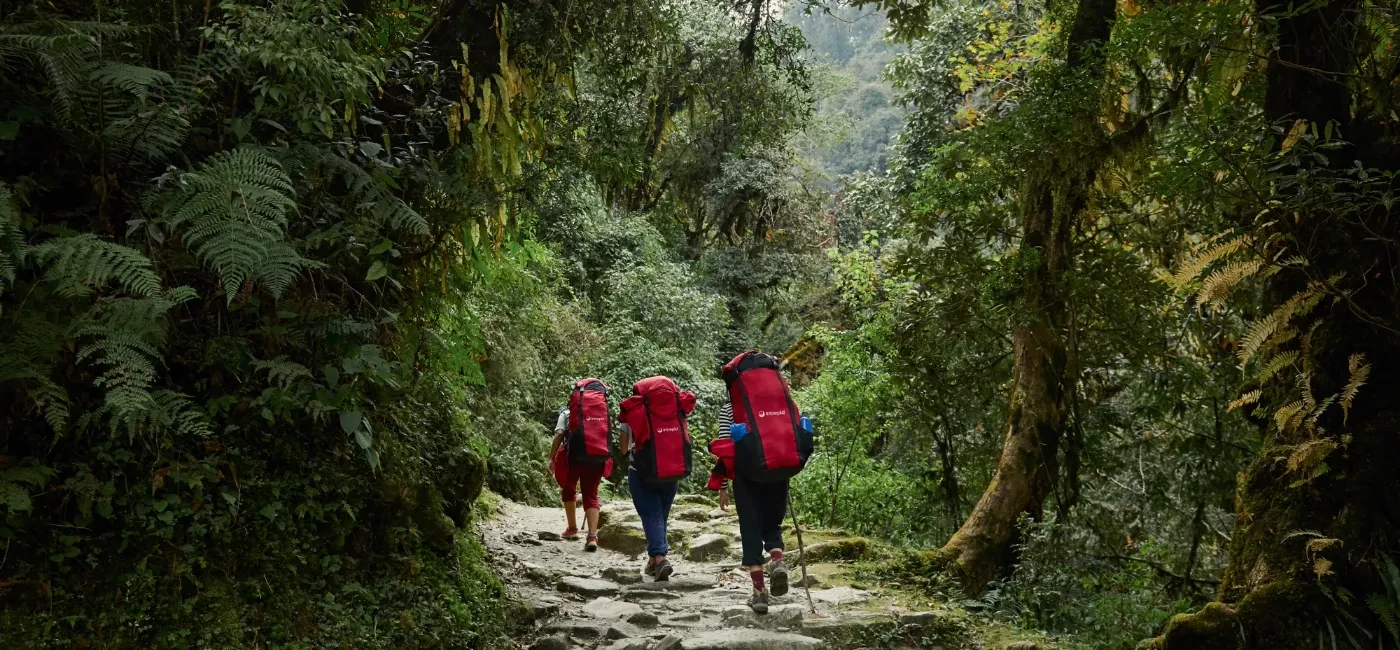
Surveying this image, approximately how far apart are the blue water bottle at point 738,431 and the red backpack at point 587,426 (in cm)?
216

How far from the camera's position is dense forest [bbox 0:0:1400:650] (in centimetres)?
358

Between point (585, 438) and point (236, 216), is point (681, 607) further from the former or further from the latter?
point (236, 216)

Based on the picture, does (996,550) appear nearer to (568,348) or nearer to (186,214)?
(186,214)

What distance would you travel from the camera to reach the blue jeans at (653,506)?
7.08 meters

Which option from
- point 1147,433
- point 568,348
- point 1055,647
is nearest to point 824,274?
point 568,348

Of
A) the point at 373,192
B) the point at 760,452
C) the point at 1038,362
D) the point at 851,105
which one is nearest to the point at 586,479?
the point at 760,452

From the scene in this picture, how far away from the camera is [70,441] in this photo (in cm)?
367

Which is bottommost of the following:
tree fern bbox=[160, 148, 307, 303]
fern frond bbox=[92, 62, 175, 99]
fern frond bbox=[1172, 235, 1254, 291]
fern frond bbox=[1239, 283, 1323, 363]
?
fern frond bbox=[1239, 283, 1323, 363]

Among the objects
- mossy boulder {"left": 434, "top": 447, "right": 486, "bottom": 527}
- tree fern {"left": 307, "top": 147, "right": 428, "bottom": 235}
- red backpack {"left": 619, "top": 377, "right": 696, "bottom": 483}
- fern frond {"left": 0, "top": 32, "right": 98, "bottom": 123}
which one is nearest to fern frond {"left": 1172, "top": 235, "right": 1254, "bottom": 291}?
red backpack {"left": 619, "top": 377, "right": 696, "bottom": 483}

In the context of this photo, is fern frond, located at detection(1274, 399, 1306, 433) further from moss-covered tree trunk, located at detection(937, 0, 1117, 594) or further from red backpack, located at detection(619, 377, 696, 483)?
red backpack, located at detection(619, 377, 696, 483)

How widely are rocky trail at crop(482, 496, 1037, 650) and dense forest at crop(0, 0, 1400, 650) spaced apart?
0.60m

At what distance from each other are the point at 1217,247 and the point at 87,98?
510 centimetres

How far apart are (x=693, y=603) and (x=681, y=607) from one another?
0.13 meters

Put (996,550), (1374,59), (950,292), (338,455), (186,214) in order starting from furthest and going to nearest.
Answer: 1. (950,292)
2. (996,550)
3. (338,455)
4. (1374,59)
5. (186,214)
